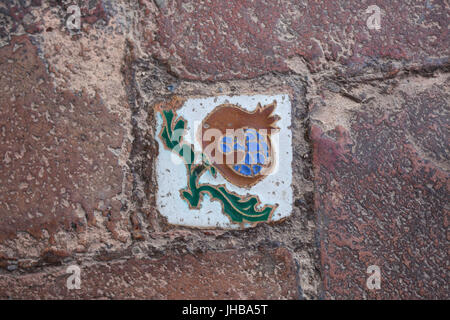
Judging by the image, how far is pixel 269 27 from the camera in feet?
1.84

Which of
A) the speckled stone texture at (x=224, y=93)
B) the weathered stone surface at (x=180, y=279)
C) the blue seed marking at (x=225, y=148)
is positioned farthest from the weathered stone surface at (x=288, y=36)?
the weathered stone surface at (x=180, y=279)

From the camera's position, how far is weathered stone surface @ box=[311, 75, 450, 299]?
54cm

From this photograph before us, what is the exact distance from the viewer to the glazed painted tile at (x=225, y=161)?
566 mm

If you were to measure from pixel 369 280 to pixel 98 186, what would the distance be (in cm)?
48

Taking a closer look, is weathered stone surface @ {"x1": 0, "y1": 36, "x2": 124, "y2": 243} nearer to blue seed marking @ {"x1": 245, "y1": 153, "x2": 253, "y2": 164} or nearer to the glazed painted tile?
the glazed painted tile

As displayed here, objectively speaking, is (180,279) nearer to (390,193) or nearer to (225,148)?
(225,148)

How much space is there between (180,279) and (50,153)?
313mm

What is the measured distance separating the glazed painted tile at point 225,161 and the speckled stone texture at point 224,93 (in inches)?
0.7

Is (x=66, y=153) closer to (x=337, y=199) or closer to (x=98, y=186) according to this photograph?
(x=98, y=186)

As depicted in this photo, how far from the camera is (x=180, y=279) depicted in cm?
59

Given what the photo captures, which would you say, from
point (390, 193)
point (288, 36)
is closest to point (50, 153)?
point (288, 36)

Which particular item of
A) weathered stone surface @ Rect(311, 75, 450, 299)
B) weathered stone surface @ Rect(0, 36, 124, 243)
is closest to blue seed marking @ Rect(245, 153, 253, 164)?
weathered stone surface @ Rect(311, 75, 450, 299)

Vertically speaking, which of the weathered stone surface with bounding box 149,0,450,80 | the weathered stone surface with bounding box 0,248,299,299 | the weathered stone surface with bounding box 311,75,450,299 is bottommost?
the weathered stone surface with bounding box 0,248,299,299
